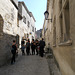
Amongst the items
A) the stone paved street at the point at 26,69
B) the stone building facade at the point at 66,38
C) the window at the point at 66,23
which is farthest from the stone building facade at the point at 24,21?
the window at the point at 66,23

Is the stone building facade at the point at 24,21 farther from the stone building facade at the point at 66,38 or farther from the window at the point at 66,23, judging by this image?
the window at the point at 66,23

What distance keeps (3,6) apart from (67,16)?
13.3 feet

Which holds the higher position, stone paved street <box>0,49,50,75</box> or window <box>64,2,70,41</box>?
window <box>64,2,70,41</box>

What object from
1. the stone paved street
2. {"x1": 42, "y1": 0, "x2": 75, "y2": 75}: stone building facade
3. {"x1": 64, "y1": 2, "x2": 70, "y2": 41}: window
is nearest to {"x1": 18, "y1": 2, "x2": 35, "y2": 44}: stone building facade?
the stone paved street

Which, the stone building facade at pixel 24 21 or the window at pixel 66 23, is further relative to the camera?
the stone building facade at pixel 24 21

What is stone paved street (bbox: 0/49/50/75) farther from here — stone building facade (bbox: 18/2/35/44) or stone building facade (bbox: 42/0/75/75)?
stone building facade (bbox: 18/2/35/44)

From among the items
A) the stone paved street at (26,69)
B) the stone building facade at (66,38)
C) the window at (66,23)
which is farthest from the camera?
the stone paved street at (26,69)

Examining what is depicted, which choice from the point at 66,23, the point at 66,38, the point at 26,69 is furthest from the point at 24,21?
the point at 66,38

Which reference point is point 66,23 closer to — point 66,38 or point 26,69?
point 66,38

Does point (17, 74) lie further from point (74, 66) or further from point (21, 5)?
point (21, 5)

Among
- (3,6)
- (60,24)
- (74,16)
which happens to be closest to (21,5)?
(3,6)

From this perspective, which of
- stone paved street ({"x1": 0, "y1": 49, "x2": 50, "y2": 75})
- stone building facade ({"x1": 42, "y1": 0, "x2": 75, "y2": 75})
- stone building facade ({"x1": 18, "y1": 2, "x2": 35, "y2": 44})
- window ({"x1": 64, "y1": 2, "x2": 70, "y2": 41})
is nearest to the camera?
stone building facade ({"x1": 42, "y1": 0, "x2": 75, "y2": 75})

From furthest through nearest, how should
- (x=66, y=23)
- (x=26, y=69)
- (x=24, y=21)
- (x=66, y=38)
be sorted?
1. (x=24, y=21)
2. (x=26, y=69)
3. (x=66, y=23)
4. (x=66, y=38)

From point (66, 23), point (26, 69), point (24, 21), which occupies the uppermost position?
point (24, 21)
